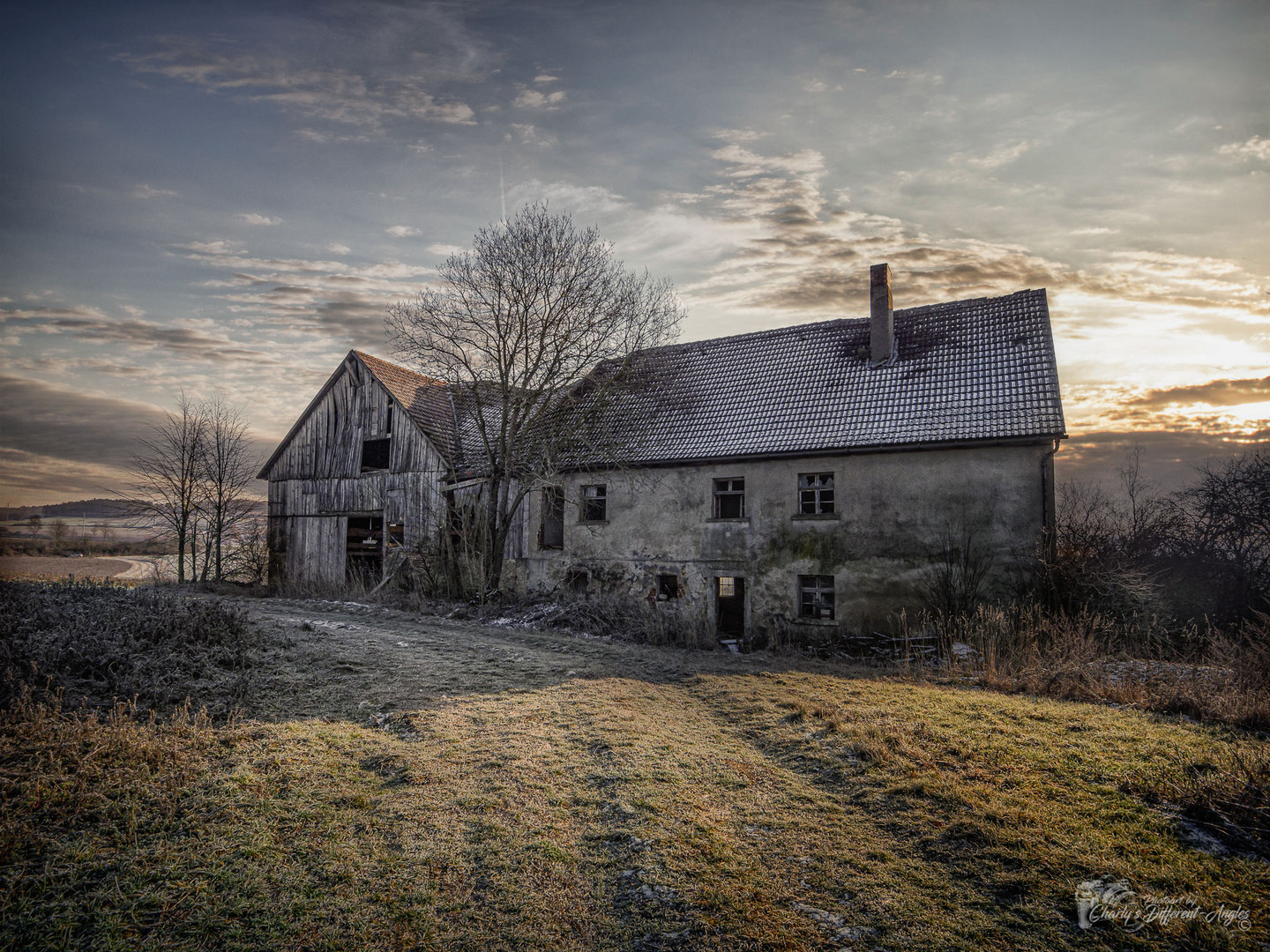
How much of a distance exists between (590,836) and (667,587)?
42.8ft

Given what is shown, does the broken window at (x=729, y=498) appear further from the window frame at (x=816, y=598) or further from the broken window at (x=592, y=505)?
the broken window at (x=592, y=505)

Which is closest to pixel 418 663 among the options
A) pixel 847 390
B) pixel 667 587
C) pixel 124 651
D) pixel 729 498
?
pixel 124 651

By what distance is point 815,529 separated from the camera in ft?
51.3

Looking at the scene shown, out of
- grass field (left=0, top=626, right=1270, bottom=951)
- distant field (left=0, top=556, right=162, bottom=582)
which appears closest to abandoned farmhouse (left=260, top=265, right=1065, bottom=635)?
distant field (left=0, top=556, right=162, bottom=582)

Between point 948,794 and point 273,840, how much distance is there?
4.52 metres

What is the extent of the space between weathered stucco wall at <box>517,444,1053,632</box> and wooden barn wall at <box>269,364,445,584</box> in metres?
4.77

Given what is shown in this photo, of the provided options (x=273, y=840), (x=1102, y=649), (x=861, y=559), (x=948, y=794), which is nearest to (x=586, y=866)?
(x=273, y=840)

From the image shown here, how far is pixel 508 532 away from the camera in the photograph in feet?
64.1

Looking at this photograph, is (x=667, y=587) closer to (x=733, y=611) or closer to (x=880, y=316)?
(x=733, y=611)

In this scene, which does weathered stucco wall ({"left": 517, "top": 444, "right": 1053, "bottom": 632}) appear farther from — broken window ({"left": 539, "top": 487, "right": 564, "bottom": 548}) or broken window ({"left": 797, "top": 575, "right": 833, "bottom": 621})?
broken window ({"left": 539, "top": 487, "right": 564, "bottom": 548})

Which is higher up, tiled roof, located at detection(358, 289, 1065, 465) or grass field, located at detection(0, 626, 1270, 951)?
tiled roof, located at detection(358, 289, 1065, 465)

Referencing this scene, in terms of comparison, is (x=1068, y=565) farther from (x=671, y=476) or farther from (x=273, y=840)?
(x=273, y=840)

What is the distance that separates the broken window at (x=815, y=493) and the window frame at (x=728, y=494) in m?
1.44

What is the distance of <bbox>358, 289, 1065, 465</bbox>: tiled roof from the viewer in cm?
1496
